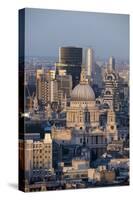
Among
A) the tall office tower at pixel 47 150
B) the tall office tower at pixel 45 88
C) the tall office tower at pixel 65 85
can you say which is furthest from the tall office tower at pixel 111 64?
the tall office tower at pixel 47 150

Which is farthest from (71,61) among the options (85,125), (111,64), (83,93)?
(85,125)

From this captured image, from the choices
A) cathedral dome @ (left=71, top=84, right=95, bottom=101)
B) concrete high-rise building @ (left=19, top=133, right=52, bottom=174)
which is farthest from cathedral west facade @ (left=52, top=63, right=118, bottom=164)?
concrete high-rise building @ (left=19, top=133, right=52, bottom=174)

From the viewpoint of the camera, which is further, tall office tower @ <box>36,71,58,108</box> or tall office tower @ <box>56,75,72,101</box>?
tall office tower @ <box>56,75,72,101</box>

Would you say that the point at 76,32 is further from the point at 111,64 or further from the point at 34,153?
the point at 34,153

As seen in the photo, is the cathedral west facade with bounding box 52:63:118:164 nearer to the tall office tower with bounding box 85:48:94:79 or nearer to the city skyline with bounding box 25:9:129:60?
the tall office tower with bounding box 85:48:94:79

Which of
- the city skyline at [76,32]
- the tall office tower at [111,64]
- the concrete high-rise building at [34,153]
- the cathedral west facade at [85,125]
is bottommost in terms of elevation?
the concrete high-rise building at [34,153]

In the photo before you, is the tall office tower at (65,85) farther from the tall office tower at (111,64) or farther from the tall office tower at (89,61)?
the tall office tower at (111,64)
